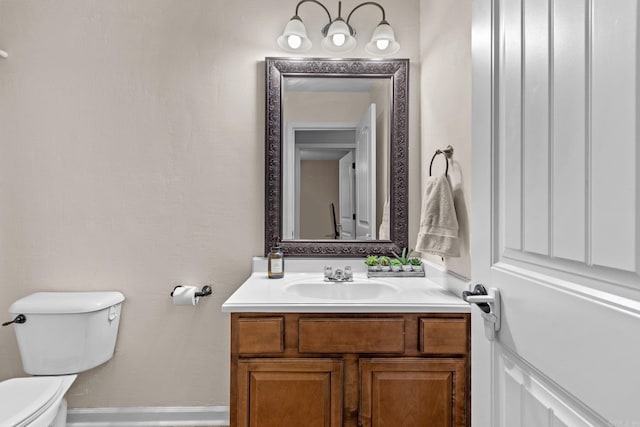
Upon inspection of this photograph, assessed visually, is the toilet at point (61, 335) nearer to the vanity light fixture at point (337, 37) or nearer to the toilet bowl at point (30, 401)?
the toilet bowl at point (30, 401)

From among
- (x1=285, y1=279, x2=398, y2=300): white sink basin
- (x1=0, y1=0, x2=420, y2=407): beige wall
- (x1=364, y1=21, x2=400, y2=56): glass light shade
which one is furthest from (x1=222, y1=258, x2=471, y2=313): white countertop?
(x1=364, y1=21, x2=400, y2=56): glass light shade

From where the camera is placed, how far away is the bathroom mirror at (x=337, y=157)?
6.14 ft

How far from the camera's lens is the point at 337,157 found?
1.88m

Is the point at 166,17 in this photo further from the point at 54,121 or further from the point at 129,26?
the point at 54,121

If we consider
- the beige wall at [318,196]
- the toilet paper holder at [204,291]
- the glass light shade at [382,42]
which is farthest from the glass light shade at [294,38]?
the toilet paper holder at [204,291]

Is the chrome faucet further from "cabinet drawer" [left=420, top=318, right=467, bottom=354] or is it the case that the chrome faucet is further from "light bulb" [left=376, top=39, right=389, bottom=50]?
"light bulb" [left=376, top=39, right=389, bottom=50]

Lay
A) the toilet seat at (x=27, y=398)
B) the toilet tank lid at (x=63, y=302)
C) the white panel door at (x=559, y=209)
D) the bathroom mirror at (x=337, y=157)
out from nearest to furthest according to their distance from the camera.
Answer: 1. the white panel door at (x=559, y=209)
2. the toilet seat at (x=27, y=398)
3. the toilet tank lid at (x=63, y=302)
4. the bathroom mirror at (x=337, y=157)

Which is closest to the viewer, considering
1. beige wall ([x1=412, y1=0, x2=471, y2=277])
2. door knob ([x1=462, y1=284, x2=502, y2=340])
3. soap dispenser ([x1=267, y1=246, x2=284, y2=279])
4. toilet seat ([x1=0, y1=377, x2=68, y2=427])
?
door knob ([x1=462, y1=284, x2=502, y2=340])

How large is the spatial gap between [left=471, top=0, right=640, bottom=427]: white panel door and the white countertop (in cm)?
46

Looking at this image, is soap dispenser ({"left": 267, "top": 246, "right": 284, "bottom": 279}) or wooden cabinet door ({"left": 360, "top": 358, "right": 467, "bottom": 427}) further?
soap dispenser ({"left": 267, "top": 246, "right": 284, "bottom": 279})

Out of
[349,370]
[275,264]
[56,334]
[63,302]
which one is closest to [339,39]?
[275,264]

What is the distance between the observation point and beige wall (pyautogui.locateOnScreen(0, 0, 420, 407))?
5.98ft

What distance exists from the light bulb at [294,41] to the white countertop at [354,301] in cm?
113

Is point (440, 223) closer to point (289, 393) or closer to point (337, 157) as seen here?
point (337, 157)
